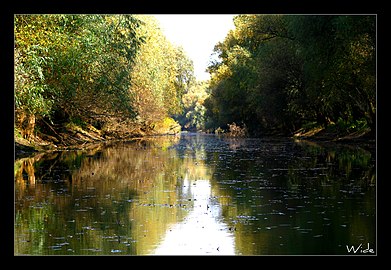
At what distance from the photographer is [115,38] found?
3553cm

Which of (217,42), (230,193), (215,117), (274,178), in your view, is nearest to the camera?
(230,193)

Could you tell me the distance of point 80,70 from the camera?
2920 cm

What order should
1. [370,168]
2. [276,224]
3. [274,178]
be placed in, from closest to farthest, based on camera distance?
[276,224]
[274,178]
[370,168]

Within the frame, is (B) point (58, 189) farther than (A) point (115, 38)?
No

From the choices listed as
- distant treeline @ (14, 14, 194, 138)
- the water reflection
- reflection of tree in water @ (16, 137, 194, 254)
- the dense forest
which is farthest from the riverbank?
the water reflection

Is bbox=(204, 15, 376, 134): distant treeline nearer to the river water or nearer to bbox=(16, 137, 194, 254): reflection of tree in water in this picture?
the river water

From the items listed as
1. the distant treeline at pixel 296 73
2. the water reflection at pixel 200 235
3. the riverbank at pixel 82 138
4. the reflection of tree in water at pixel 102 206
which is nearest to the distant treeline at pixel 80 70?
the riverbank at pixel 82 138

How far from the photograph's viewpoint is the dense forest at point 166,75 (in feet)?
85.7

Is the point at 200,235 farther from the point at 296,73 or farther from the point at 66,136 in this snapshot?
the point at 296,73

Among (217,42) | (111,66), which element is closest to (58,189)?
(111,66)

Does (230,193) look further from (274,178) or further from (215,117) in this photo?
(215,117)

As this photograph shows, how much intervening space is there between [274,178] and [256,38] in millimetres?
39152
